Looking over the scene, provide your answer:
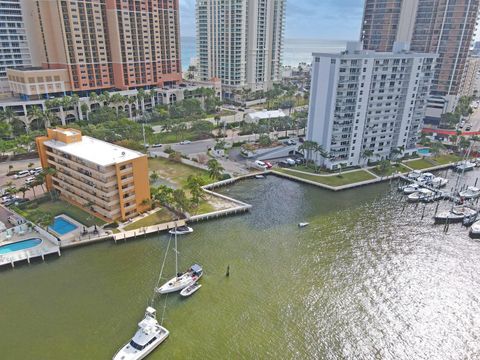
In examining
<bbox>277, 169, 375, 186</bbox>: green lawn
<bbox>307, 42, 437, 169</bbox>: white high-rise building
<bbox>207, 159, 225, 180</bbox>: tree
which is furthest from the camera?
<bbox>307, 42, 437, 169</bbox>: white high-rise building

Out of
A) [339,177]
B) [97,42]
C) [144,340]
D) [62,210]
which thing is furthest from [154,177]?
[97,42]

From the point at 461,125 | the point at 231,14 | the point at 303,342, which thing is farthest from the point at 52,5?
the point at 461,125

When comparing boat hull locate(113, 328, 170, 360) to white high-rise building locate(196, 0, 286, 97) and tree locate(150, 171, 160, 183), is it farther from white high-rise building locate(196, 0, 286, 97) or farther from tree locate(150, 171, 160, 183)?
white high-rise building locate(196, 0, 286, 97)

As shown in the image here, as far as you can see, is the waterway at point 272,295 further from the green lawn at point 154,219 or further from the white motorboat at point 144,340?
the green lawn at point 154,219

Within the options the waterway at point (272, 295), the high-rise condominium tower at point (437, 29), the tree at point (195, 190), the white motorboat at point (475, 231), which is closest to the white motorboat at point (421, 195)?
the waterway at point (272, 295)

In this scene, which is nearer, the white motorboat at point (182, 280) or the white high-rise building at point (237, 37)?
the white motorboat at point (182, 280)

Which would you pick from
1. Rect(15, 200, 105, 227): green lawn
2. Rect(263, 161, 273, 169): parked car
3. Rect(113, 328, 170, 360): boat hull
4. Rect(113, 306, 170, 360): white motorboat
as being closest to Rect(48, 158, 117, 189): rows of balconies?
Rect(15, 200, 105, 227): green lawn
